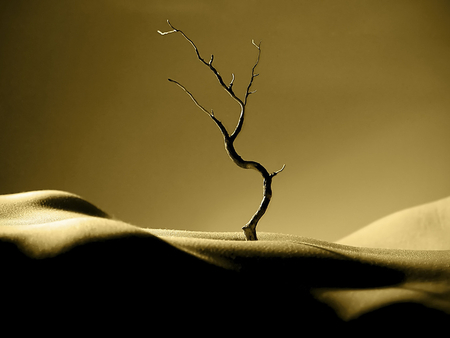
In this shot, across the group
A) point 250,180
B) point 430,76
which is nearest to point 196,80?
point 250,180

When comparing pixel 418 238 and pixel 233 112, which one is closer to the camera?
pixel 418 238

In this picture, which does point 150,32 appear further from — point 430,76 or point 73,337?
point 73,337

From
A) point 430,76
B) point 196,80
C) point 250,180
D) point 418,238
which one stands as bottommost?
point 418,238

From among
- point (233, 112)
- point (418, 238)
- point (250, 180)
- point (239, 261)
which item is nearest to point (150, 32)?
point (233, 112)

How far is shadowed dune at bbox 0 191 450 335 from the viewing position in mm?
424

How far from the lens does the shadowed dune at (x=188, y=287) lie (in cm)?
42

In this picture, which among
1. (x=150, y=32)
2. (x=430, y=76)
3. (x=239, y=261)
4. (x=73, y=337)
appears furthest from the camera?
(x=150, y=32)

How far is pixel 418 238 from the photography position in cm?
157

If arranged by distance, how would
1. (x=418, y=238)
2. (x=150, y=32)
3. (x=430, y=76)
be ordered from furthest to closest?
(x=150, y=32), (x=430, y=76), (x=418, y=238)

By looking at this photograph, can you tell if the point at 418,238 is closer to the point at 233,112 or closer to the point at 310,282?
the point at 233,112

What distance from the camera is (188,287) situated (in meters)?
0.47

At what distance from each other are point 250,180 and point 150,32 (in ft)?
3.02

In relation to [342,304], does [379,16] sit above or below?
above

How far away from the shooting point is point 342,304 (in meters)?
0.49
